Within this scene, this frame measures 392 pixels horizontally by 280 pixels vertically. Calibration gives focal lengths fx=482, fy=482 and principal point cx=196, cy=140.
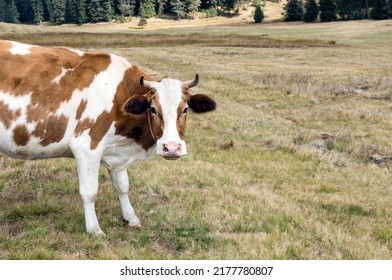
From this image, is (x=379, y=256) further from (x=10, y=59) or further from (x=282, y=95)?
(x=282, y=95)

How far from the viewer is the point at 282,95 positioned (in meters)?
21.8

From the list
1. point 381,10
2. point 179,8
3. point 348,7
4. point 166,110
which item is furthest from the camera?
point 179,8

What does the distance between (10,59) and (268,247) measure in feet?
15.2

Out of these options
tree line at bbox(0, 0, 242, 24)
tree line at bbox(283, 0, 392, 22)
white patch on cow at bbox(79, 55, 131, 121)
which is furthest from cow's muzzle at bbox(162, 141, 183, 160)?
tree line at bbox(0, 0, 242, 24)

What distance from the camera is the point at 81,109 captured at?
7055 millimetres

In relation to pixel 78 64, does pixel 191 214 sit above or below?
below

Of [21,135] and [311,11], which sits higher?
[21,135]

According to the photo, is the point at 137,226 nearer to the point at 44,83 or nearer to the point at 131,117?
the point at 131,117

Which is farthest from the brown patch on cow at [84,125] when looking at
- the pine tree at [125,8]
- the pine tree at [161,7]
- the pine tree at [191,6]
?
the pine tree at [161,7]

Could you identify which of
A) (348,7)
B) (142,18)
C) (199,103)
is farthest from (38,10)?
(199,103)

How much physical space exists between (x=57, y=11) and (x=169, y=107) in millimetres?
172540

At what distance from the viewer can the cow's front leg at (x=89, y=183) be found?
698 centimetres
